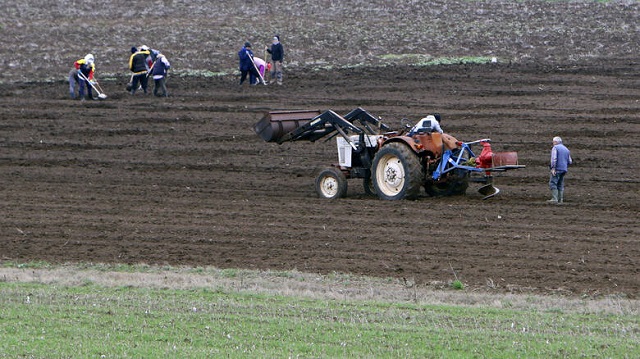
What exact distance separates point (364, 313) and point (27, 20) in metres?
30.5

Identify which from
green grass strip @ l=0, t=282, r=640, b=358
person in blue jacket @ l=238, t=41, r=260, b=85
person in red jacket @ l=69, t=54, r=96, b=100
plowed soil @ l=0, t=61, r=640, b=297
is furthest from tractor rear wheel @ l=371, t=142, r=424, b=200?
person in red jacket @ l=69, t=54, r=96, b=100

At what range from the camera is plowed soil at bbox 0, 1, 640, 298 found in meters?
15.4

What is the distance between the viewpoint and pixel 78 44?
3591 cm

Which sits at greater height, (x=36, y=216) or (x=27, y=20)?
(x=27, y=20)

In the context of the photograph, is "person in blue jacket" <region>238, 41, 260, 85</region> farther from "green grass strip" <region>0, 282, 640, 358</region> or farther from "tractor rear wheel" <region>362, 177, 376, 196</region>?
"green grass strip" <region>0, 282, 640, 358</region>

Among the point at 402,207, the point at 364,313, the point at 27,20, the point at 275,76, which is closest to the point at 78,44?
the point at 27,20

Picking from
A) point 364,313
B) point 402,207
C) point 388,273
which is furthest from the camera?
point 402,207

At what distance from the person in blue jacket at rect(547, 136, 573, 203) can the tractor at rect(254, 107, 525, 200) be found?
1022mm

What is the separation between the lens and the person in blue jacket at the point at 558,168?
719 inches

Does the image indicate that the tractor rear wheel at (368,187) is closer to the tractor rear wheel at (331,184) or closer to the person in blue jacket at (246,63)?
the tractor rear wheel at (331,184)

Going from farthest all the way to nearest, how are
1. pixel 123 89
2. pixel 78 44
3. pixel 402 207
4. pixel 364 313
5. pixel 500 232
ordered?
pixel 78 44, pixel 123 89, pixel 402 207, pixel 500 232, pixel 364 313

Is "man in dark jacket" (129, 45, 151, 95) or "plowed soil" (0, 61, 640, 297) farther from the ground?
"man in dark jacket" (129, 45, 151, 95)

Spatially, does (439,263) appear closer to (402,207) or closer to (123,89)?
(402,207)

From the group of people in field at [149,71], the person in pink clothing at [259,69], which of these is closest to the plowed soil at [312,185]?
the group of people in field at [149,71]
